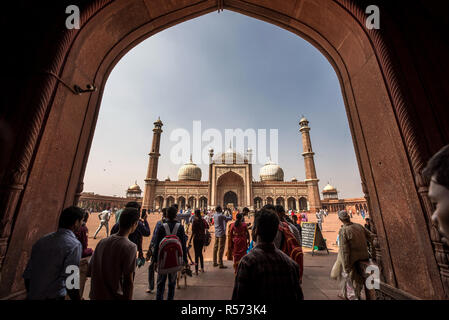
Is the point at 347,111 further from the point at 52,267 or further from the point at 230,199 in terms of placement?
the point at 230,199

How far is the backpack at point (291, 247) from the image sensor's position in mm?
2373

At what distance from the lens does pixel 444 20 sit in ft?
7.12

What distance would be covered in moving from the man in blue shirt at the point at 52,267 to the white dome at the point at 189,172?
32758 mm

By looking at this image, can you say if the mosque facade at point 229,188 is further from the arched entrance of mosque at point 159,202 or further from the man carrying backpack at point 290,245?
the man carrying backpack at point 290,245

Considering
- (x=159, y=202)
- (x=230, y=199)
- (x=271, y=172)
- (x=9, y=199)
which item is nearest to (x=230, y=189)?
(x=230, y=199)

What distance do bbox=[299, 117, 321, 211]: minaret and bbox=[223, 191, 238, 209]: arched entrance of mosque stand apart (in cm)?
1121

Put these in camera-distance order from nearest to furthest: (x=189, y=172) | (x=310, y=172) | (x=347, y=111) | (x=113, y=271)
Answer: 1. (x=113, y=271)
2. (x=347, y=111)
3. (x=310, y=172)
4. (x=189, y=172)

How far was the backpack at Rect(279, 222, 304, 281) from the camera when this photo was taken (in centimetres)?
237

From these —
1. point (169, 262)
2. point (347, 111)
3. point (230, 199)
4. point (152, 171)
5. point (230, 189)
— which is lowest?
point (169, 262)

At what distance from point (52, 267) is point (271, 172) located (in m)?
35.0

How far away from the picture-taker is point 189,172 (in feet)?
112

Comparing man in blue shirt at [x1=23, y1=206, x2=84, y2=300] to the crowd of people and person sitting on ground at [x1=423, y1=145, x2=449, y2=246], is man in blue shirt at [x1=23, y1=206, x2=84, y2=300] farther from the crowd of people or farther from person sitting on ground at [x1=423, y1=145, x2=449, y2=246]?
person sitting on ground at [x1=423, y1=145, x2=449, y2=246]

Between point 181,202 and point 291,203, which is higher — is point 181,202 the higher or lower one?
the higher one
